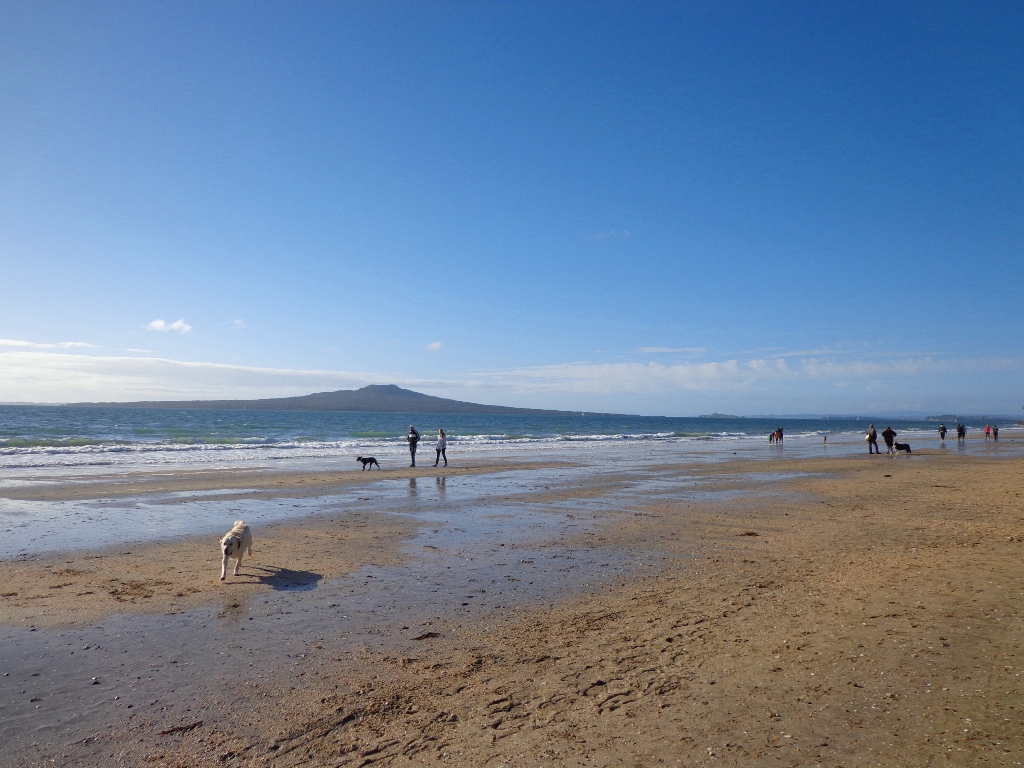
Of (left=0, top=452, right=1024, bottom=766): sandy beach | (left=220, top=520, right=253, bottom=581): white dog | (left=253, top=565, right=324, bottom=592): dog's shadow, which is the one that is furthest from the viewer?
(left=220, top=520, right=253, bottom=581): white dog

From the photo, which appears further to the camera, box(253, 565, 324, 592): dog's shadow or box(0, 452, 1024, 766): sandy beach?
box(253, 565, 324, 592): dog's shadow

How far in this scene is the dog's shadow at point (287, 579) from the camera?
8.15m

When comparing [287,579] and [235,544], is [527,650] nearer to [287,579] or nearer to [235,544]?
→ [287,579]

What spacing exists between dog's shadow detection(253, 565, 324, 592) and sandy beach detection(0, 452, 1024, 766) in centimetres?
6

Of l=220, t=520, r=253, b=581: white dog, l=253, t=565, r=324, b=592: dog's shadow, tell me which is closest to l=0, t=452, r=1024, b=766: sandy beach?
l=253, t=565, r=324, b=592: dog's shadow

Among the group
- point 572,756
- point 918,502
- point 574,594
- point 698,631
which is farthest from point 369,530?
point 918,502

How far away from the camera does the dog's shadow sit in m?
8.15

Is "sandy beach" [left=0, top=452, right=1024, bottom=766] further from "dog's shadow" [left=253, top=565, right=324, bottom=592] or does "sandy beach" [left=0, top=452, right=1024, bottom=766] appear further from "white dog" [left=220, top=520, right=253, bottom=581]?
"white dog" [left=220, top=520, right=253, bottom=581]

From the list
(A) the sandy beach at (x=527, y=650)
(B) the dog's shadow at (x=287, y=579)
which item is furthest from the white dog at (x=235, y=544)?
(B) the dog's shadow at (x=287, y=579)

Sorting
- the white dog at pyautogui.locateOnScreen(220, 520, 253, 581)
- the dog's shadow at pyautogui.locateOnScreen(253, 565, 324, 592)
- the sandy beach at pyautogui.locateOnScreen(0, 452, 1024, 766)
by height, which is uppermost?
the white dog at pyautogui.locateOnScreen(220, 520, 253, 581)

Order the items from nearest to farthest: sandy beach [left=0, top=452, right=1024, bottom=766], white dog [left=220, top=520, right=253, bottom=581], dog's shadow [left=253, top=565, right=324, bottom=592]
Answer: sandy beach [left=0, top=452, right=1024, bottom=766], dog's shadow [left=253, top=565, right=324, bottom=592], white dog [left=220, top=520, right=253, bottom=581]

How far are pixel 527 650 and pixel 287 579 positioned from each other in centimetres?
420

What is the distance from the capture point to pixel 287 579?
855 centimetres

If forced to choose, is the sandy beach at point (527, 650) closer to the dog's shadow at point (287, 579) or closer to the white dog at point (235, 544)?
the dog's shadow at point (287, 579)
